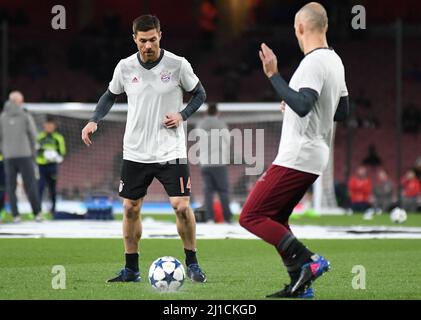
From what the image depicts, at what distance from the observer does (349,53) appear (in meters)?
37.8

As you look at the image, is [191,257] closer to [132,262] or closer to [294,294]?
[132,262]

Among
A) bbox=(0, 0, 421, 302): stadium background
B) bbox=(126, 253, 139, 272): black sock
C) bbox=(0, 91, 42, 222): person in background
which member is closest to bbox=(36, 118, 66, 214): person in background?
bbox=(0, 91, 42, 222): person in background

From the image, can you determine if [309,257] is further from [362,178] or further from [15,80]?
[15,80]

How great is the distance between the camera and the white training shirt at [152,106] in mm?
9695

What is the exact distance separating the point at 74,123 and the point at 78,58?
1145 centimetres

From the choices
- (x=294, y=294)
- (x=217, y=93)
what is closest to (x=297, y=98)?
(x=294, y=294)

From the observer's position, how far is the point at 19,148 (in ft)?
62.7

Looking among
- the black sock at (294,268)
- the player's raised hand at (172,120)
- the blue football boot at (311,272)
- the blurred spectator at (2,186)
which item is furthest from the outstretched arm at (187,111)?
the blurred spectator at (2,186)

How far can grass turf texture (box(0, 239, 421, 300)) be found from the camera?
859 cm

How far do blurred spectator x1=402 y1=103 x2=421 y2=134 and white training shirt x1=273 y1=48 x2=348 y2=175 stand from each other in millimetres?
26168

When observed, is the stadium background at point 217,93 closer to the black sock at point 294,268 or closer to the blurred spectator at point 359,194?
the blurred spectator at point 359,194

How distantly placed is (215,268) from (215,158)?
322 inches

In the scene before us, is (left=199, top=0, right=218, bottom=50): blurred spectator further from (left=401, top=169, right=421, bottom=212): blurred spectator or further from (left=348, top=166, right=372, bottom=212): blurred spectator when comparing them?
(left=401, top=169, right=421, bottom=212): blurred spectator
